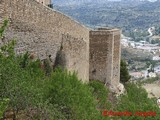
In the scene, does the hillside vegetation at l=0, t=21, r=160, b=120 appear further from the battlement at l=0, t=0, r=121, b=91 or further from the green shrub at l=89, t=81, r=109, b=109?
the green shrub at l=89, t=81, r=109, b=109

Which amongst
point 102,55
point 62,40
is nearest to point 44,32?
point 62,40

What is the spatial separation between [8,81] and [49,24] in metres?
6.78

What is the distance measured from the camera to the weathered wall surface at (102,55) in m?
22.5

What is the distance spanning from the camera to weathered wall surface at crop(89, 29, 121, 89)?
2248 centimetres

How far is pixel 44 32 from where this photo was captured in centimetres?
1463

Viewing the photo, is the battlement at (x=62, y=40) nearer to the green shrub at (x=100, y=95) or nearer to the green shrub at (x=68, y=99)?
the green shrub at (x=100, y=95)

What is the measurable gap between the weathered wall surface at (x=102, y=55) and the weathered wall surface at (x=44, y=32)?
115 cm

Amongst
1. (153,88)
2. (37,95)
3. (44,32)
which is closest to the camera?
(37,95)

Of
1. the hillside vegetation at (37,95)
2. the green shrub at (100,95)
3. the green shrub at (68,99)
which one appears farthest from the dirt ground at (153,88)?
the green shrub at (68,99)

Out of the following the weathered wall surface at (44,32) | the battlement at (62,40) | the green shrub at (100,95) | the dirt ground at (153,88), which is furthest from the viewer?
the dirt ground at (153,88)

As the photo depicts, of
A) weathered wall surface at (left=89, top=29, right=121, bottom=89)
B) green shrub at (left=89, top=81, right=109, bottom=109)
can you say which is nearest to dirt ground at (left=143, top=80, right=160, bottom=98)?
weathered wall surface at (left=89, top=29, right=121, bottom=89)

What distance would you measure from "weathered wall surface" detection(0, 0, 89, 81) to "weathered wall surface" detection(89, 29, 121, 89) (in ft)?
3.79

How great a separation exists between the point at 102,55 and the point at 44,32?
822 centimetres

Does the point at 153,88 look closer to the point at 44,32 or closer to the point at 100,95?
the point at 100,95
